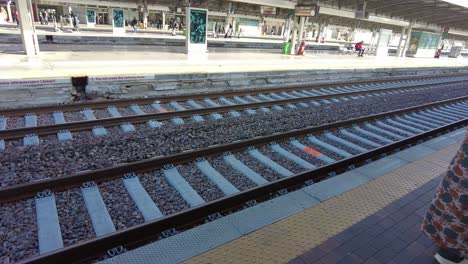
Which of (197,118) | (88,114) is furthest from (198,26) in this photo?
(88,114)

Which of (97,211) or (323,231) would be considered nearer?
(323,231)

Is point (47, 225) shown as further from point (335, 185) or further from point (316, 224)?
point (335, 185)

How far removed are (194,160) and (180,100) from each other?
13.3 ft

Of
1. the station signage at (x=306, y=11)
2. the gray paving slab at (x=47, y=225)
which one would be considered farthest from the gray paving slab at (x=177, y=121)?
the station signage at (x=306, y=11)

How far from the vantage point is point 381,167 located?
5227 millimetres

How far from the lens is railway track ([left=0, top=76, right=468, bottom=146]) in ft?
20.1

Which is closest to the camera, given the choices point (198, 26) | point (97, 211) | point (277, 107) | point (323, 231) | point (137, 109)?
point (323, 231)

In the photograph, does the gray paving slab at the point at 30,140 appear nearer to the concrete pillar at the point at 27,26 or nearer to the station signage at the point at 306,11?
the concrete pillar at the point at 27,26

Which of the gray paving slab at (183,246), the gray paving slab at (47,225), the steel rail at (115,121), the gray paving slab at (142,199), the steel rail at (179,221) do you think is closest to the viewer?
the gray paving slab at (183,246)

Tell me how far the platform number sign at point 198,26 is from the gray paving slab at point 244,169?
39.0 ft

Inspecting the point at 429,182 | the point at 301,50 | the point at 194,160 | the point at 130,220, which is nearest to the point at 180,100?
the point at 194,160

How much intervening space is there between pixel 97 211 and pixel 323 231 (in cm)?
269

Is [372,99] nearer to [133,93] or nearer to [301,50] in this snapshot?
[133,93]

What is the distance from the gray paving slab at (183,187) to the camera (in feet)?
13.8
